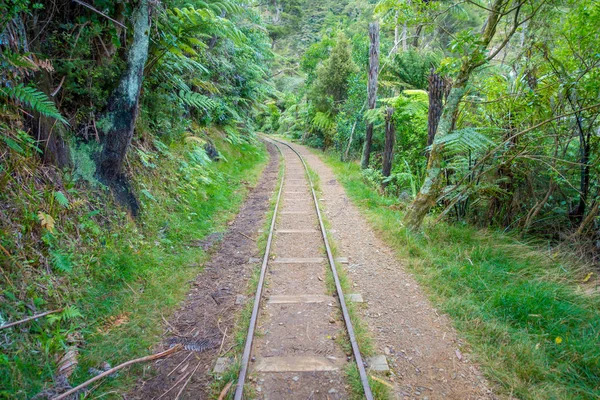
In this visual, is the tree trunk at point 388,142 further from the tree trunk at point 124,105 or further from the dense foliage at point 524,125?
the tree trunk at point 124,105

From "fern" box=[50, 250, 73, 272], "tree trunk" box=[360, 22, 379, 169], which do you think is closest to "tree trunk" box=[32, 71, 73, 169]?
"fern" box=[50, 250, 73, 272]

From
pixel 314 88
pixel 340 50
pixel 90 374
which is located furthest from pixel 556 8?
pixel 314 88

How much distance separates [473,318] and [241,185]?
24.9 ft

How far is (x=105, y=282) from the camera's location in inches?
149

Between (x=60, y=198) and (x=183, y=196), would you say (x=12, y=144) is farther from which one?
(x=183, y=196)

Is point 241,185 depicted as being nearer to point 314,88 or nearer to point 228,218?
point 228,218

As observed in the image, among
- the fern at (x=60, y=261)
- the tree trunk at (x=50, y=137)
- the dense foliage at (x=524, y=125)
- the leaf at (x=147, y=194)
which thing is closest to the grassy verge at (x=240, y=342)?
the fern at (x=60, y=261)

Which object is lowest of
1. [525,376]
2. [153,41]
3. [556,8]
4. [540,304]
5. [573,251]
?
[525,376]

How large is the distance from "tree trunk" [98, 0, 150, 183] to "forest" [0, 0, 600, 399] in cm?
2

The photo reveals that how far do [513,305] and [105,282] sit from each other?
4802 mm

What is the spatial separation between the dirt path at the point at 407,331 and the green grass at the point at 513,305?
0.18m

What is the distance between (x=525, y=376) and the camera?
116 inches

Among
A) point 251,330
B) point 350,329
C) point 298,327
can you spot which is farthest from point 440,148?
point 251,330

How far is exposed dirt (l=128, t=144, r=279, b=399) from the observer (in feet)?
9.50
